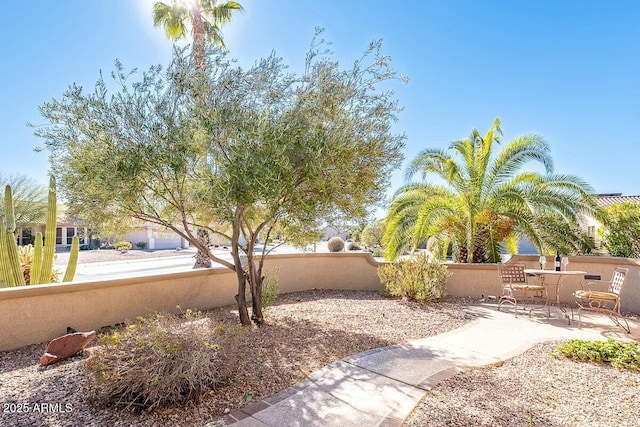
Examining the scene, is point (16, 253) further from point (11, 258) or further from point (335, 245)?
point (335, 245)

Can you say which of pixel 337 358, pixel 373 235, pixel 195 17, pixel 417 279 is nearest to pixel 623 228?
pixel 417 279

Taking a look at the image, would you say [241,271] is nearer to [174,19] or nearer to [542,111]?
[174,19]

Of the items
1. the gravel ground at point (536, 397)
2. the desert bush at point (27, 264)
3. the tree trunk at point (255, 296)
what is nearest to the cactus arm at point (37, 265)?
the desert bush at point (27, 264)

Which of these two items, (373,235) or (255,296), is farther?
(373,235)

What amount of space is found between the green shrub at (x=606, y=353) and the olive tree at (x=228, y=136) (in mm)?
3850

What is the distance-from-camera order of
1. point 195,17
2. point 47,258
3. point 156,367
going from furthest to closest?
point 195,17, point 47,258, point 156,367

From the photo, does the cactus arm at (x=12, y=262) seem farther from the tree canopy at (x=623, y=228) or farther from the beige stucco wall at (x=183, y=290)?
the tree canopy at (x=623, y=228)

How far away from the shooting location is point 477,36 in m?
10.5

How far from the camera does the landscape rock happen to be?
4.57 meters

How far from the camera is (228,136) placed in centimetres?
505

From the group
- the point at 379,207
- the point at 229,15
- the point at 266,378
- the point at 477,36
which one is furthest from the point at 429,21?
the point at 266,378

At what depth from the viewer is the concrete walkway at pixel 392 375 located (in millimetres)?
3285

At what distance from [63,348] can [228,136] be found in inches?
143

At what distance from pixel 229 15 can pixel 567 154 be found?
13069 mm
